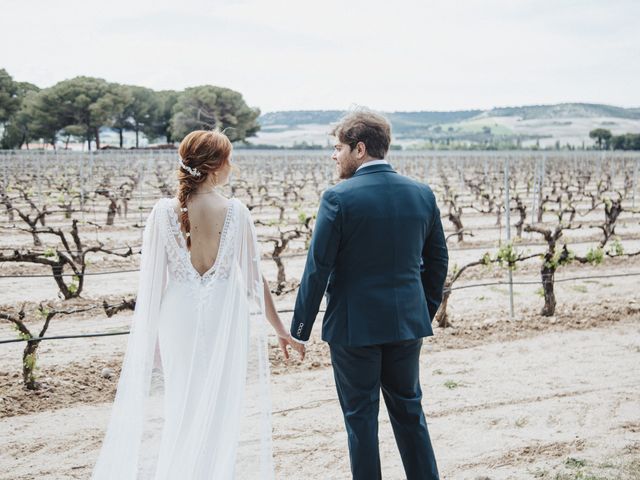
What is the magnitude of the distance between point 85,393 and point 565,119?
16525cm

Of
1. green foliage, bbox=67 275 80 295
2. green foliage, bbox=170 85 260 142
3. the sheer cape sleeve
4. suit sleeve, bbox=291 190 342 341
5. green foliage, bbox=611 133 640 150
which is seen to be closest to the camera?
suit sleeve, bbox=291 190 342 341

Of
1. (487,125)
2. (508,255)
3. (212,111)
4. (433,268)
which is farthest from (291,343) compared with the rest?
(487,125)

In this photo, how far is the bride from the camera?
2.69 meters

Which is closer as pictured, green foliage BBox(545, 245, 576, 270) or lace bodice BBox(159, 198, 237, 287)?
lace bodice BBox(159, 198, 237, 287)

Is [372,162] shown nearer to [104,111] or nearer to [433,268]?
[433,268]

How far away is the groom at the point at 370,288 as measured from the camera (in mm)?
2535

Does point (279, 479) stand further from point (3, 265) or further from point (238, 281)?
point (3, 265)

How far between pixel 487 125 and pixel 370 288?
152280mm

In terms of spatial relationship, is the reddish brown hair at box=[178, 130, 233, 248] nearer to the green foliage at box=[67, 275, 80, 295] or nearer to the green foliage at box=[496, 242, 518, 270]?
the green foliage at box=[496, 242, 518, 270]

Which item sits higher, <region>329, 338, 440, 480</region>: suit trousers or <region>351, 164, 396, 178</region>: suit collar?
<region>351, 164, 396, 178</region>: suit collar

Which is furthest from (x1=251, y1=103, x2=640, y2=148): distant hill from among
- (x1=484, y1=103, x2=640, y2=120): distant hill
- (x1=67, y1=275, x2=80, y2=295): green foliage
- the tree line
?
(x1=67, y1=275, x2=80, y2=295): green foliage

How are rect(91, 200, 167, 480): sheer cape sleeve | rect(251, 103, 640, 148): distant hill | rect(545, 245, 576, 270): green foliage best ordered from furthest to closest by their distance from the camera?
rect(251, 103, 640, 148): distant hill → rect(545, 245, 576, 270): green foliage → rect(91, 200, 167, 480): sheer cape sleeve

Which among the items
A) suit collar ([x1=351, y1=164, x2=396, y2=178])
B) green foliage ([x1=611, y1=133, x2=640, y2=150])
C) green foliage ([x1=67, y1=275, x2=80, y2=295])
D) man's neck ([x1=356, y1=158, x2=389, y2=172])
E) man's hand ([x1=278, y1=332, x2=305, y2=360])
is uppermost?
green foliage ([x1=611, y1=133, x2=640, y2=150])

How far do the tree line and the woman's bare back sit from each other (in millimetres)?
45990
